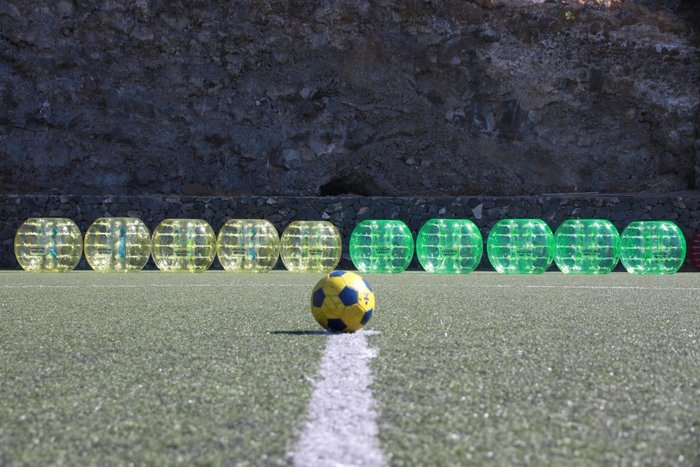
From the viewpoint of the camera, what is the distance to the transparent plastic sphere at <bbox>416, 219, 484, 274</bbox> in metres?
10.5

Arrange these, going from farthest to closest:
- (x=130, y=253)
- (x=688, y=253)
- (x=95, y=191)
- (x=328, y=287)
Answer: (x=95, y=191), (x=688, y=253), (x=130, y=253), (x=328, y=287)

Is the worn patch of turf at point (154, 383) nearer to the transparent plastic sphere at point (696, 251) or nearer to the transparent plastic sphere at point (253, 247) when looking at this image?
the transparent plastic sphere at point (253, 247)

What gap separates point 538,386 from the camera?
7.95ft

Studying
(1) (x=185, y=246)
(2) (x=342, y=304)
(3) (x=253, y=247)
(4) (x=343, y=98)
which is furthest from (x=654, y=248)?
(2) (x=342, y=304)

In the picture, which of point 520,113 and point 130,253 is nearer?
point 130,253

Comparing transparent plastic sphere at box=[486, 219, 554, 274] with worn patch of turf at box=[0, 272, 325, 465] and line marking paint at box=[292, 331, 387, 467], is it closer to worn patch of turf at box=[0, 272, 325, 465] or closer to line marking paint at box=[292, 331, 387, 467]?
worn patch of turf at box=[0, 272, 325, 465]

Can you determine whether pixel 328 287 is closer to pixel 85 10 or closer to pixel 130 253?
pixel 130 253

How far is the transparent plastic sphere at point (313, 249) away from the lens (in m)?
10.6

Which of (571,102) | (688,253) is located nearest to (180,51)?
(571,102)

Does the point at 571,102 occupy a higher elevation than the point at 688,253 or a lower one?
higher

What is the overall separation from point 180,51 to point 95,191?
3.39 meters

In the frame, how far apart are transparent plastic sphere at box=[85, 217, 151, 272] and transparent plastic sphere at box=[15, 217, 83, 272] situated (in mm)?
241

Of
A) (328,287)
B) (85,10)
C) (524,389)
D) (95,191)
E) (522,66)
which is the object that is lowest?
(524,389)

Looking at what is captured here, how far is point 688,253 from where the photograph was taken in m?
13.0
